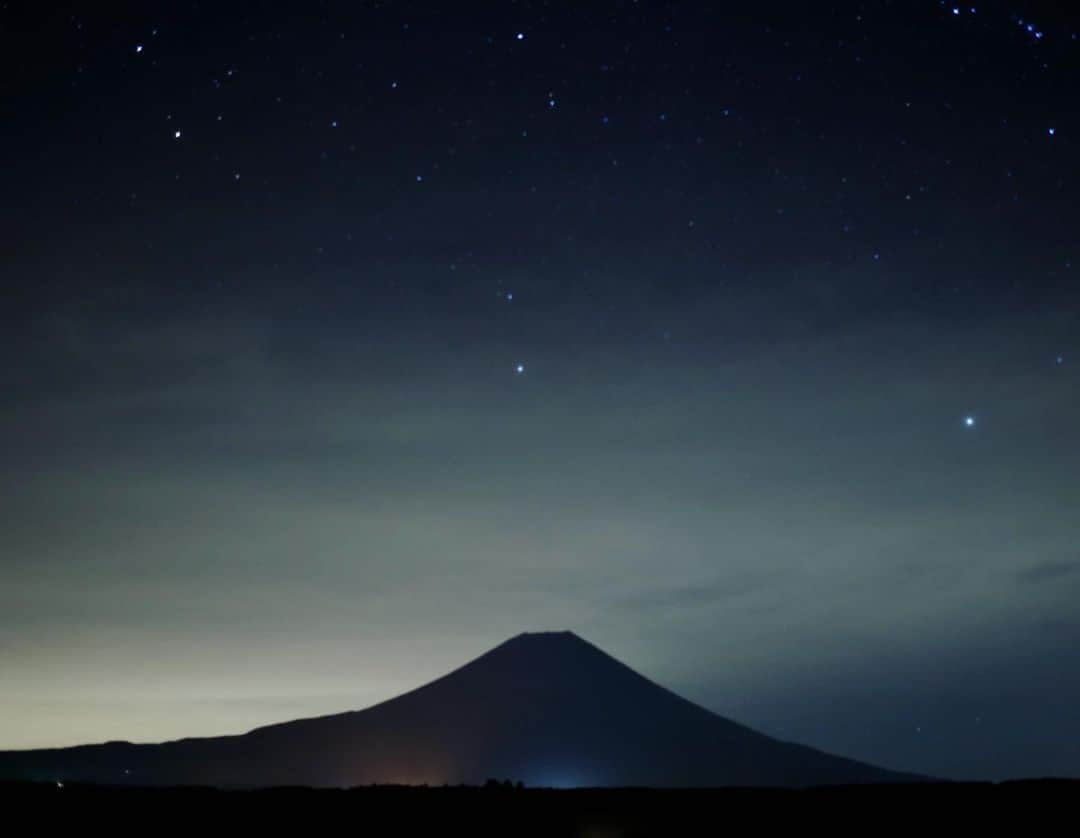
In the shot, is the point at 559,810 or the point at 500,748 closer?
the point at 559,810

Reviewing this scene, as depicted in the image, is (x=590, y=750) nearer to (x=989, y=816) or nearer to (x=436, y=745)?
(x=436, y=745)

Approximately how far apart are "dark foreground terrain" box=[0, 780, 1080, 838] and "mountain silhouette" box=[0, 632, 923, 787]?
101 m

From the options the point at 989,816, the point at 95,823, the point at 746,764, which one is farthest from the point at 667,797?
the point at 746,764

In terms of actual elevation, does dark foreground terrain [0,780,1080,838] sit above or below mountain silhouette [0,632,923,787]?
below

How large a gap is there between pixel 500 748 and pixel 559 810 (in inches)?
4767

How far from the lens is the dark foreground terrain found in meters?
28.9

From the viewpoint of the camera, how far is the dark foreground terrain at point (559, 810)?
94.8 feet

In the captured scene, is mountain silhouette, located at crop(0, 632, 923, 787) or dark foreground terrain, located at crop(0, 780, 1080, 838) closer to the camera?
dark foreground terrain, located at crop(0, 780, 1080, 838)

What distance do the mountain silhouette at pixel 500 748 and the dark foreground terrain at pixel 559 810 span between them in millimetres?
100712

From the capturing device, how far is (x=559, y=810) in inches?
1372

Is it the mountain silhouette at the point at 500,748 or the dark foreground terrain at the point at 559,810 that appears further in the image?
the mountain silhouette at the point at 500,748

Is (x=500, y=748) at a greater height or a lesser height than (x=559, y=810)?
greater

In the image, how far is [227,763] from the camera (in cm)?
14638

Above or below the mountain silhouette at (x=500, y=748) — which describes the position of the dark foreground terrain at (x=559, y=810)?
below
